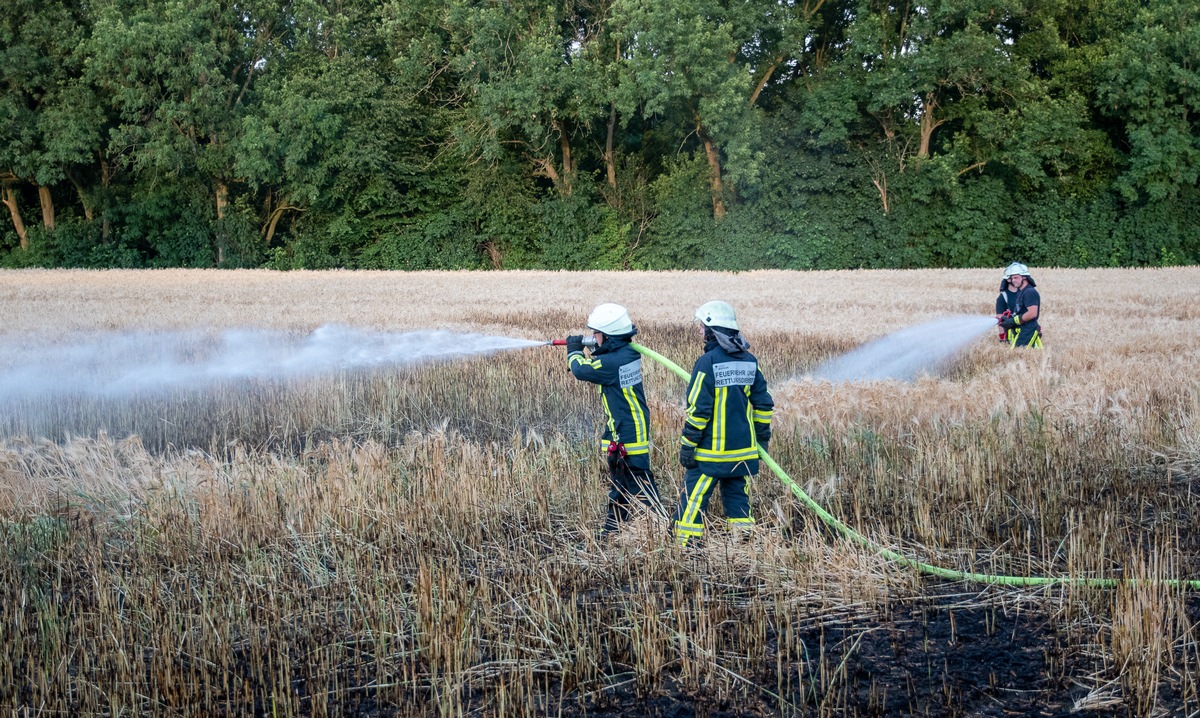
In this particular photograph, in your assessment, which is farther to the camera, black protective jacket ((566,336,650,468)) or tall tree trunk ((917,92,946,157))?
tall tree trunk ((917,92,946,157))

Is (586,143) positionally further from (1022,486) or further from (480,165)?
(1022,486)

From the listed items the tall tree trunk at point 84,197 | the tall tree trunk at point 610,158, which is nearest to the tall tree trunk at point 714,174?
the tall tree trunk at point 610,158

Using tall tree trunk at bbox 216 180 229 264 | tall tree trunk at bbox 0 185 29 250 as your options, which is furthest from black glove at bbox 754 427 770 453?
tall tree trunk at bbox 0 185 29 250

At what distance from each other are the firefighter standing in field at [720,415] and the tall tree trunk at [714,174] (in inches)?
1357

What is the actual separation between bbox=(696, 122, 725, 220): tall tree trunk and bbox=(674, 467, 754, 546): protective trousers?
113 feet

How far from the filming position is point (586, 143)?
43.4 m

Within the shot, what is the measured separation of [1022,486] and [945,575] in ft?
6.29

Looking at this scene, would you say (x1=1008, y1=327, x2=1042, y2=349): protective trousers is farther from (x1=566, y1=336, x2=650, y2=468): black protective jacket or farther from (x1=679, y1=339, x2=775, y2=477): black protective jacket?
(x1=679, y1=339, x2=775, y2=477): black protective jacket

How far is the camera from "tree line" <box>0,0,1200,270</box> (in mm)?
37094

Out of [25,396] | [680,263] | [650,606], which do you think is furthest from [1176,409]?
[680,263]

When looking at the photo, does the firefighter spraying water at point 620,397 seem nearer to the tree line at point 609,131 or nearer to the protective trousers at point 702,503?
the protective trousers at point 702,503

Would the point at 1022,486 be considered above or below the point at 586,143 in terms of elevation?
below

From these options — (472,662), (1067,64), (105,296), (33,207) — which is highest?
(1067,64)

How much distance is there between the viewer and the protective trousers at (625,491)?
6.64m
